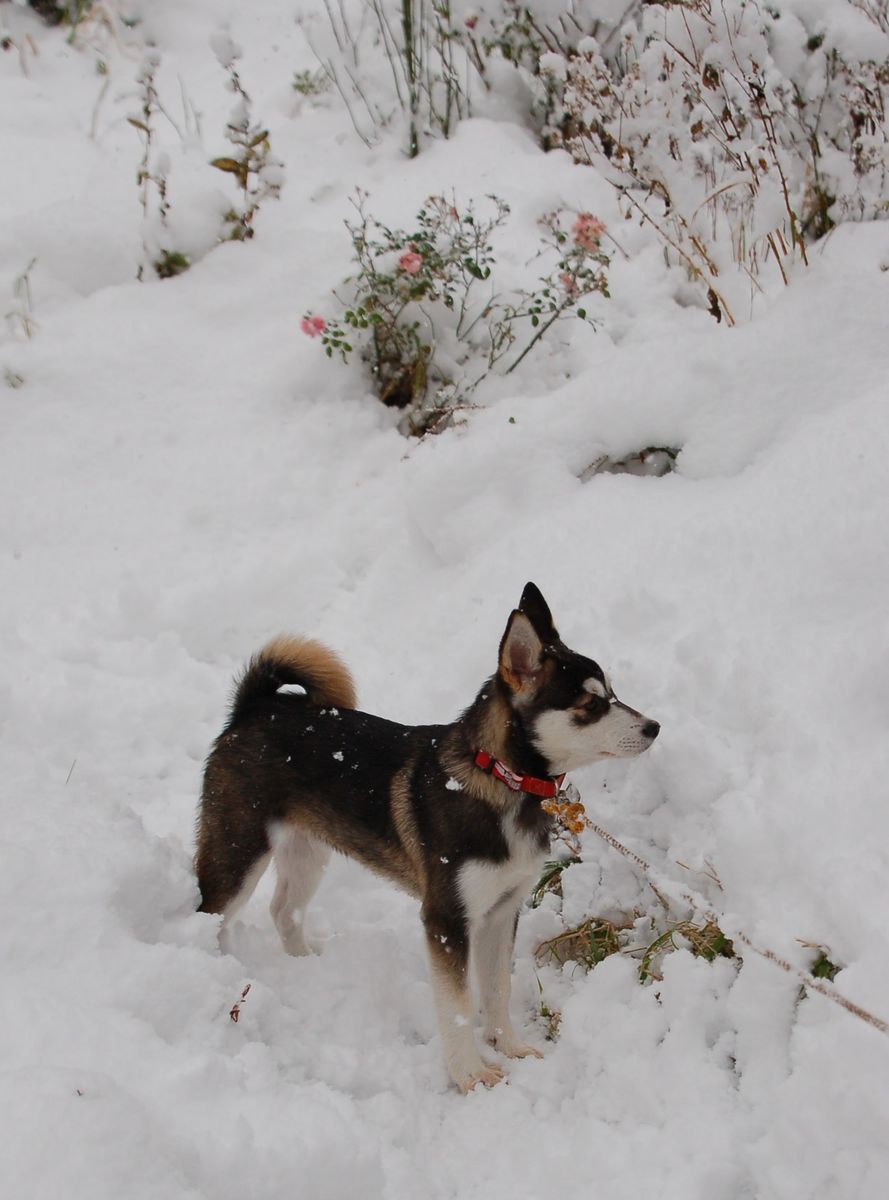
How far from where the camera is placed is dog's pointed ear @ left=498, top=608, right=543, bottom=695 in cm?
267

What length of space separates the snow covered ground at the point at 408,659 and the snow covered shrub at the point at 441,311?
0.22 meters

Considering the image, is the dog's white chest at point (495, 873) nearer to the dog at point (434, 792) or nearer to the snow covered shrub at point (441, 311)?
the dog at point (434, 792)

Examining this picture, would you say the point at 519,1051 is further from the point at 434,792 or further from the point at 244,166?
the point at 244,166

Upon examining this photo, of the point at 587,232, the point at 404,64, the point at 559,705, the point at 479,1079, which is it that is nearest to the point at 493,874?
the point at 559,705

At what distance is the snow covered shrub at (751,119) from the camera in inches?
185

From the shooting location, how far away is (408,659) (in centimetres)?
444

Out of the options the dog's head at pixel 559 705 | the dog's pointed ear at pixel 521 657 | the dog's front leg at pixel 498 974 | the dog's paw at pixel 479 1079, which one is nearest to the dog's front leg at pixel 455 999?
the dog's paw at pixel 479 1079

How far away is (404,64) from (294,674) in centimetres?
620

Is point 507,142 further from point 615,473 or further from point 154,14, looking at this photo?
point 154,14

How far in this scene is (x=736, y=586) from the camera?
371cm

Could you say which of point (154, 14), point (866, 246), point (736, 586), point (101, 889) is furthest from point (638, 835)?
point (154, 14)

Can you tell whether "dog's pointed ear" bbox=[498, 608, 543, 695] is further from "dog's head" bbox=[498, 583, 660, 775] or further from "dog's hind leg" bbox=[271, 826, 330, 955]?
"dog's hind leg" bbox=[271, 826, 330, 955]

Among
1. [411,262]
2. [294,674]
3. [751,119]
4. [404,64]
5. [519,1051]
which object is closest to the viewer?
[519,1051]

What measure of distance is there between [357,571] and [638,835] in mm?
2231
